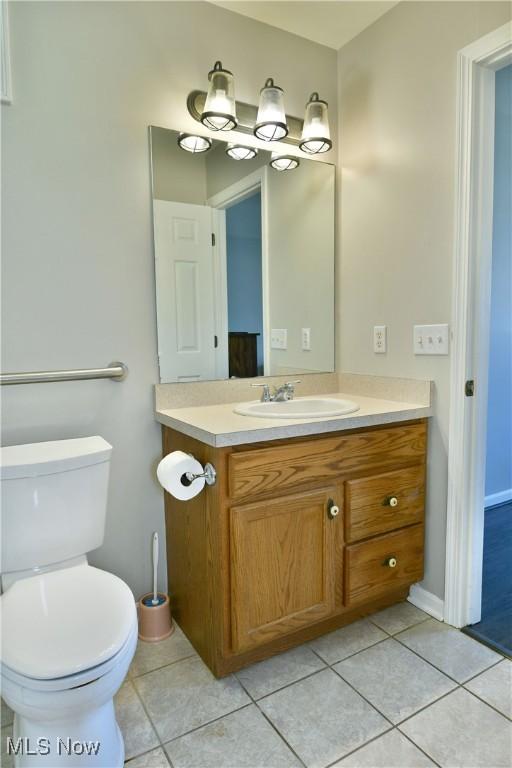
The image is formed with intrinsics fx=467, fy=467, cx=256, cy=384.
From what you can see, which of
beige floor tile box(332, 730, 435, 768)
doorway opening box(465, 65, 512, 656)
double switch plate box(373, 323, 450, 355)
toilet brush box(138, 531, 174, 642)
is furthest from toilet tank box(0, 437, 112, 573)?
doorway opening box(465, 65, 512, 656)

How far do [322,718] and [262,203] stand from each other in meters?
1.88

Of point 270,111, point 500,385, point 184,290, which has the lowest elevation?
point 500,385

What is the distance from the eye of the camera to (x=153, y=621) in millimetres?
1745

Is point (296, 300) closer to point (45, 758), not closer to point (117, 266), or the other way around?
point (117, 266)

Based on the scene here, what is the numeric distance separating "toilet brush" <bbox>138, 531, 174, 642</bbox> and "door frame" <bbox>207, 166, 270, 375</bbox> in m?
0.96

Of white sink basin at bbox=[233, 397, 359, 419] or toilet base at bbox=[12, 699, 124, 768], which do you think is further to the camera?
white sink basin at bbox=[233, 397, 359, 419]

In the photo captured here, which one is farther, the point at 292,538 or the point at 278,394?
the point at 278,394

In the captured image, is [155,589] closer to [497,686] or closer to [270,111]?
[497,686]

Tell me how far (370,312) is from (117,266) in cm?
108

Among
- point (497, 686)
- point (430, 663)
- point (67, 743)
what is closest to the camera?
point (67, 743)

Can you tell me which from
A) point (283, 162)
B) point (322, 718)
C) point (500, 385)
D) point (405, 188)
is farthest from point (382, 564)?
point (283, 162)

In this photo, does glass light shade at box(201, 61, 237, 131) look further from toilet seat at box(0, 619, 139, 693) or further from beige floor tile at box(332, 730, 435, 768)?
beige floor tile at box(332, 730, 435, 768)

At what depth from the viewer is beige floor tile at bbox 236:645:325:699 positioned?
1509 mm

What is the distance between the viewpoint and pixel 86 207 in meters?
1.65
